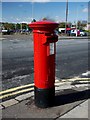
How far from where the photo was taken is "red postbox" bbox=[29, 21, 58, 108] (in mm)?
4840

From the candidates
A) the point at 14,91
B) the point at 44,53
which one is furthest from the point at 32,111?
the point at 14,91

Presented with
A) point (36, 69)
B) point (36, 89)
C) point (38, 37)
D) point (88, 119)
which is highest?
point (38, 37)

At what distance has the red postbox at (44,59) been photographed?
15.9ft

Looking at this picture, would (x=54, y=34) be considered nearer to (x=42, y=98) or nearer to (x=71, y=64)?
(x=42, y=98)

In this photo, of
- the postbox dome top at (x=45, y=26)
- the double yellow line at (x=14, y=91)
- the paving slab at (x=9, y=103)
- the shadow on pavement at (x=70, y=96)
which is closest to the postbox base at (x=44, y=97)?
the shadow on pavement at (x=70, y=96)

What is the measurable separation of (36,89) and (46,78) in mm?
305

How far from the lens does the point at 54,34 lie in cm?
496

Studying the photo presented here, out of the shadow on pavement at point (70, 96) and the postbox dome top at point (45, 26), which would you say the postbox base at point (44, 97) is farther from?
the postbox dome top at point (45, 26)

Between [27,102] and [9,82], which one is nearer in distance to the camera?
[27,102]

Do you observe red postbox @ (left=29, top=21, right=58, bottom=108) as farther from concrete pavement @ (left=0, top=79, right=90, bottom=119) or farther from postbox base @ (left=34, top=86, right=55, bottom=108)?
concrete pavement @ (left=0, top=79, right=90, bottom=119)

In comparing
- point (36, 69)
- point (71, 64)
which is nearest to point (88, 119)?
point (36, 69)

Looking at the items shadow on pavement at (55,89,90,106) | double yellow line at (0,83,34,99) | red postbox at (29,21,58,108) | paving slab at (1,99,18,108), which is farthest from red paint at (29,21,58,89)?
double yellow line at (0,83,34,99)

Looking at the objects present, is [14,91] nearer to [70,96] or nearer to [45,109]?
[70,96]

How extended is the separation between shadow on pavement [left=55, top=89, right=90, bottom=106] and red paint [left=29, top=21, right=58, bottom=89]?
0.54 metres
